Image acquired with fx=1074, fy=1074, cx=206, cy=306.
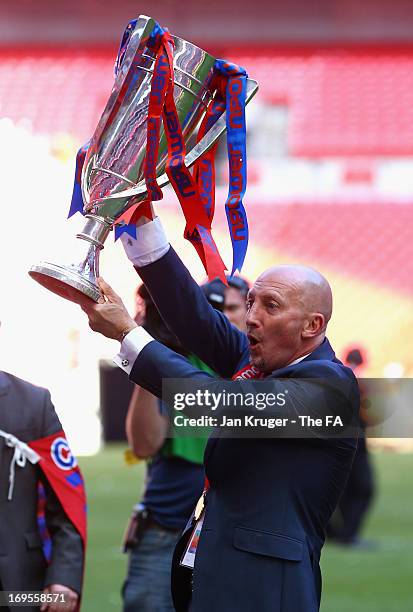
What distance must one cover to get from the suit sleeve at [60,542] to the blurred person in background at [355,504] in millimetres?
4520

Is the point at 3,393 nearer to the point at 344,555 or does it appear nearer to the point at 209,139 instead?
the point at 209,139

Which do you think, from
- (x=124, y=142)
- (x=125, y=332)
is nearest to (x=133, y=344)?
(x=125, y=332)

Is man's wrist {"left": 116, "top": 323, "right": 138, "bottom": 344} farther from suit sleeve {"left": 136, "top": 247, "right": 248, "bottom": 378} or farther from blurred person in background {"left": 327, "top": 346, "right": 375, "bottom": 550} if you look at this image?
blurred person in background {"left": 327, "top": 346, "right": 375, "bottom": 550}

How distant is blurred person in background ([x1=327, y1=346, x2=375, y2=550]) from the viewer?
729cm

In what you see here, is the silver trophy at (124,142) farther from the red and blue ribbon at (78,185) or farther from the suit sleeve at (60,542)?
the suit sleeve at (60,542)

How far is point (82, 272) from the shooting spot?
1969 millimetres

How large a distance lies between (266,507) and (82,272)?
570 mm

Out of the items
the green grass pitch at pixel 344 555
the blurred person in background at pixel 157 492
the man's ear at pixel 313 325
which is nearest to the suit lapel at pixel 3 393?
the blurred person in background at pixel 157 492

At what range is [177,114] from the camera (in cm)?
211

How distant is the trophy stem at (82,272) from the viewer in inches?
75.9

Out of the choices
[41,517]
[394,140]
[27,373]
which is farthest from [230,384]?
[394,140]

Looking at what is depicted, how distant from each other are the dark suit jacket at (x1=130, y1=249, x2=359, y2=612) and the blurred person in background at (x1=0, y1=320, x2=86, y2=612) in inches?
25.8

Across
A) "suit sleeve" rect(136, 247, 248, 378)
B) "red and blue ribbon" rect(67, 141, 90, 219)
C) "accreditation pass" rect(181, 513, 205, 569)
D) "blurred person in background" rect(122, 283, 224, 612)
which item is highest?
"red and blue ribbon" rect(67, 141, 90, 219)

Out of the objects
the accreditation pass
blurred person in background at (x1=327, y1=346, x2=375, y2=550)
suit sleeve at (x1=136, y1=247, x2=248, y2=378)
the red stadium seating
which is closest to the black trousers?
blurred person in background at (x1=327, y1=346, x2=375, y2=550)
